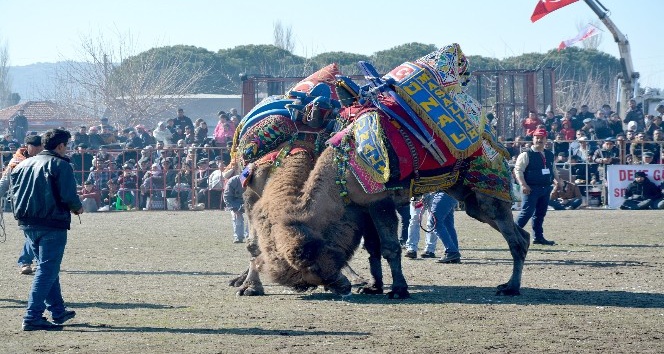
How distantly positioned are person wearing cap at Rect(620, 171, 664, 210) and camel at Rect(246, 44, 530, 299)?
13.7 meters

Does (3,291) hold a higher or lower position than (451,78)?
lower

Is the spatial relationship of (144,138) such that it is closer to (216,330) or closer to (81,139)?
(81,139)

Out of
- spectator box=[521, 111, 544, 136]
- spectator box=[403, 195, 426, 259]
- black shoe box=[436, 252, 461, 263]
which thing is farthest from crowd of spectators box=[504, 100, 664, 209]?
black shoe box=[436, 252, 461, 263]

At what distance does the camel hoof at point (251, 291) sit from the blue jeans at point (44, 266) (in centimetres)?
238

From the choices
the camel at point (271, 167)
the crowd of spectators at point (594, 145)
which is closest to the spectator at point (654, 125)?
the crowd of spectators at point (594, 145)

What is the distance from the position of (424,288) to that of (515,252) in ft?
3.51

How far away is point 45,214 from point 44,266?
444 mm

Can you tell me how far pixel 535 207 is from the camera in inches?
639

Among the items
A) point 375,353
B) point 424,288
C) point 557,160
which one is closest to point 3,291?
point 424,288

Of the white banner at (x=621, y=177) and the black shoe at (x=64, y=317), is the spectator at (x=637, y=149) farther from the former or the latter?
the black shoe at (x=64, y=317)

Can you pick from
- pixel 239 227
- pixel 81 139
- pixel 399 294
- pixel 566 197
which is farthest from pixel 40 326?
pixel 81 139

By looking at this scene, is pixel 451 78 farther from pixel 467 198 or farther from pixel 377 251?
pixel 377 251

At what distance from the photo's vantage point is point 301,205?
9.91 metres

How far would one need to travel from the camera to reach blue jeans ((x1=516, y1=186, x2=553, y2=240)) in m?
16.1
